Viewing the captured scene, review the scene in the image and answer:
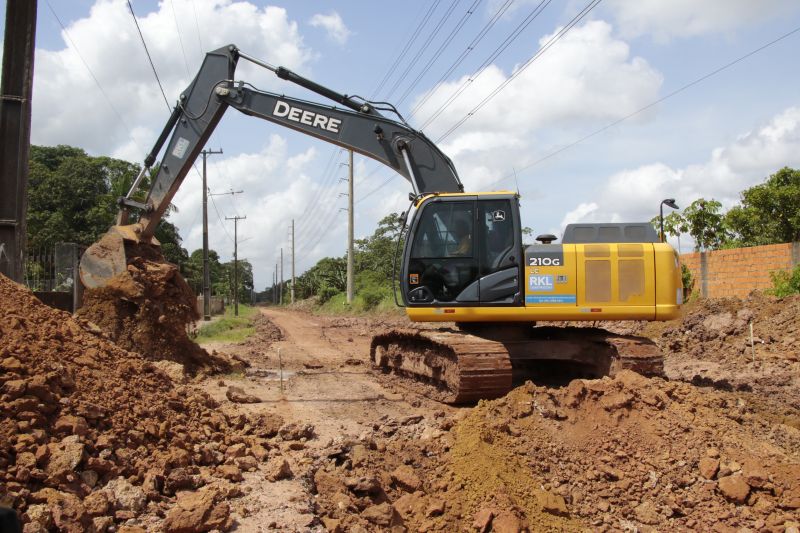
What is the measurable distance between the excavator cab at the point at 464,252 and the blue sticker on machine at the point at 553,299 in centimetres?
14

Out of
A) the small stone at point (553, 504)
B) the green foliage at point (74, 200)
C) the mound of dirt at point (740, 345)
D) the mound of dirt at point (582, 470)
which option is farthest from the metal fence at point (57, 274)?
the green foliage at point (74, 200)

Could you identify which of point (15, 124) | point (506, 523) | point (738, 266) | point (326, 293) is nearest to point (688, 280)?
point (738, 266)

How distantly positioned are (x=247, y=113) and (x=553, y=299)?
5.50 metres

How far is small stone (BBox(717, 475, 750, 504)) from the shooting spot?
5.30 meters

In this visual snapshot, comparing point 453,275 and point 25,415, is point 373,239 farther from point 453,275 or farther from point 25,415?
point 25,415

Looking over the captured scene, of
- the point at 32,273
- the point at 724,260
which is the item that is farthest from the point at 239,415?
the point at 724,260

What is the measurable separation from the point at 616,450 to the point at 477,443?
51.4 inches

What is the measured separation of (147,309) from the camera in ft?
33.7

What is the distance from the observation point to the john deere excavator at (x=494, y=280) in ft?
27.6

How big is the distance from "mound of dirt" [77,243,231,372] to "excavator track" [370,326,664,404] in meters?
3.32

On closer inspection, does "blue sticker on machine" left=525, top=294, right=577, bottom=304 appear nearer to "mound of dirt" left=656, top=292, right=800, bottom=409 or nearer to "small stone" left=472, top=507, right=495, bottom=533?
"mound of dirt" left=656, top=292, right=800, bottom=409

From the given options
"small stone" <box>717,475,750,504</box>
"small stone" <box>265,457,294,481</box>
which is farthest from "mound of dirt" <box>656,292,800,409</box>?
"small stone" <box>265,457,294,481</box>

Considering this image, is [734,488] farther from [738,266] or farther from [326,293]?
[326,293]

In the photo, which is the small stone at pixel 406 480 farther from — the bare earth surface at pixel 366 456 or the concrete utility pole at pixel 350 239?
the concrete utility pole at pixel 350 239
